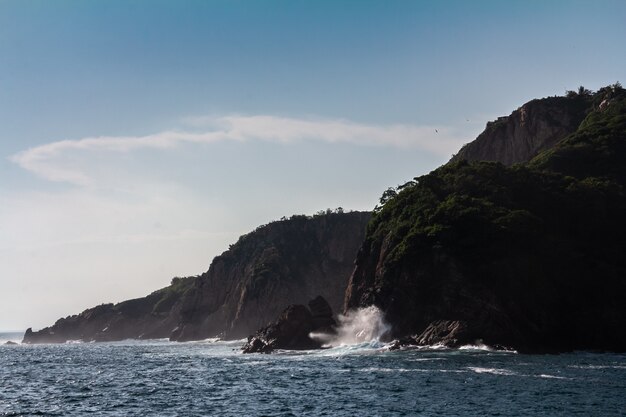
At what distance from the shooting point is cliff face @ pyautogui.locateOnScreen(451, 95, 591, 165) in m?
184

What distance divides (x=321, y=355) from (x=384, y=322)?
58.7 feet

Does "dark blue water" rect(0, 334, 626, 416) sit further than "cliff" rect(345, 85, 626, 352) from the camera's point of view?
No

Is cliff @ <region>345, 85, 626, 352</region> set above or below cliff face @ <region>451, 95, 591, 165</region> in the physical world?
below

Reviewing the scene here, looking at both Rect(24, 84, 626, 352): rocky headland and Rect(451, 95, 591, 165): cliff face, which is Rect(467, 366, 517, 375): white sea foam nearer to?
Rect(24, 84, 626, 352): rocky headland

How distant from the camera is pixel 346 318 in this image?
12988 centimetres

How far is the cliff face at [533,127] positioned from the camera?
7254 inches

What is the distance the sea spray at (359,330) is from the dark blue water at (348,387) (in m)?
22.2

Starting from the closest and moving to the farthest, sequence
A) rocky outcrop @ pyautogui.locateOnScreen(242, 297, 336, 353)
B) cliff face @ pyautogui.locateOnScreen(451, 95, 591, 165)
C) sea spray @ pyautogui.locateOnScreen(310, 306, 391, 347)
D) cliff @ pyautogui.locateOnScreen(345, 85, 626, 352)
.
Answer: cliff @ pyautogui.locateOnScreen(345, 85, 626, 352), sea spray @ pyautogui.locateOnScreen(310, 306, 391, 347), rocky outcrop @ pyautogui.locateOnScreen(242, 297, 336, 353), cliff face @ pyautogui.locateOnScreen(451, 95, 591, 165)

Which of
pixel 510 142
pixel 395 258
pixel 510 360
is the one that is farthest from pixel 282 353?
pixel 510 142

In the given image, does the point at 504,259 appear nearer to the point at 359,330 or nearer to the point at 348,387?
the point at 359,330

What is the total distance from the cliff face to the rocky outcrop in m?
78.4

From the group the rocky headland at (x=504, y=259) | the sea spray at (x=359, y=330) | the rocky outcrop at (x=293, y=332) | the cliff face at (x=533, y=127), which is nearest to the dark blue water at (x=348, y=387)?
the rocky headland at (x=504, y=259)

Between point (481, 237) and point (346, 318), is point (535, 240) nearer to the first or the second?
point (481, 237)

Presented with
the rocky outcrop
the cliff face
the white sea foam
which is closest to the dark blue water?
the white sea foam
